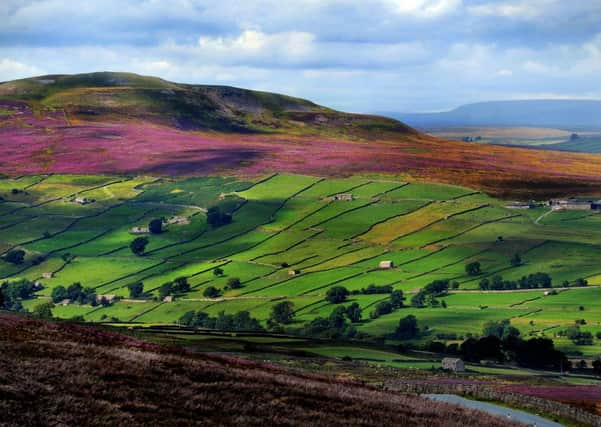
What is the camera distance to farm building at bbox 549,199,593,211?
18850 centimetres

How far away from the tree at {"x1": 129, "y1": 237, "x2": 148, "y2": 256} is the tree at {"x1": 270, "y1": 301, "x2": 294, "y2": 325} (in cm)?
3776

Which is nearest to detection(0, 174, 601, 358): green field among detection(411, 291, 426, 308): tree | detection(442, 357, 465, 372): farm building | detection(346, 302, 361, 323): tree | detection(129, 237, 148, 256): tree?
detection(129, 237, 148, 256): tree

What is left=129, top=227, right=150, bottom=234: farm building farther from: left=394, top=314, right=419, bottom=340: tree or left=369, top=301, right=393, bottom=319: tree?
left=394, top=314, right=419, bottom=340: tree

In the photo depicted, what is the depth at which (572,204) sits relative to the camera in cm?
19025

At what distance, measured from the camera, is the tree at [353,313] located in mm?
140875

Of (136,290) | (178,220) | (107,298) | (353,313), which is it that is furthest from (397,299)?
(178,220)

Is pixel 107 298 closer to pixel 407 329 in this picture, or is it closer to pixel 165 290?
pixel 165 290

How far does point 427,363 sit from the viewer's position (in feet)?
353

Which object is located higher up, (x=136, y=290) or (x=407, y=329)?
(x=407, y=329)

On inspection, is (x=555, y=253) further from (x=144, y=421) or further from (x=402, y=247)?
(x=144, y=421)

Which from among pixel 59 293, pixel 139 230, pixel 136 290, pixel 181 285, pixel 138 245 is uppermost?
pixel 139 230

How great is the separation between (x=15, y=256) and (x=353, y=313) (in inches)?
2517

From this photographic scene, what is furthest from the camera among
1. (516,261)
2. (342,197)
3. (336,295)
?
(342,197)

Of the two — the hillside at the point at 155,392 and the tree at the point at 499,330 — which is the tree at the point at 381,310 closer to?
the tree at the point at 499,330
